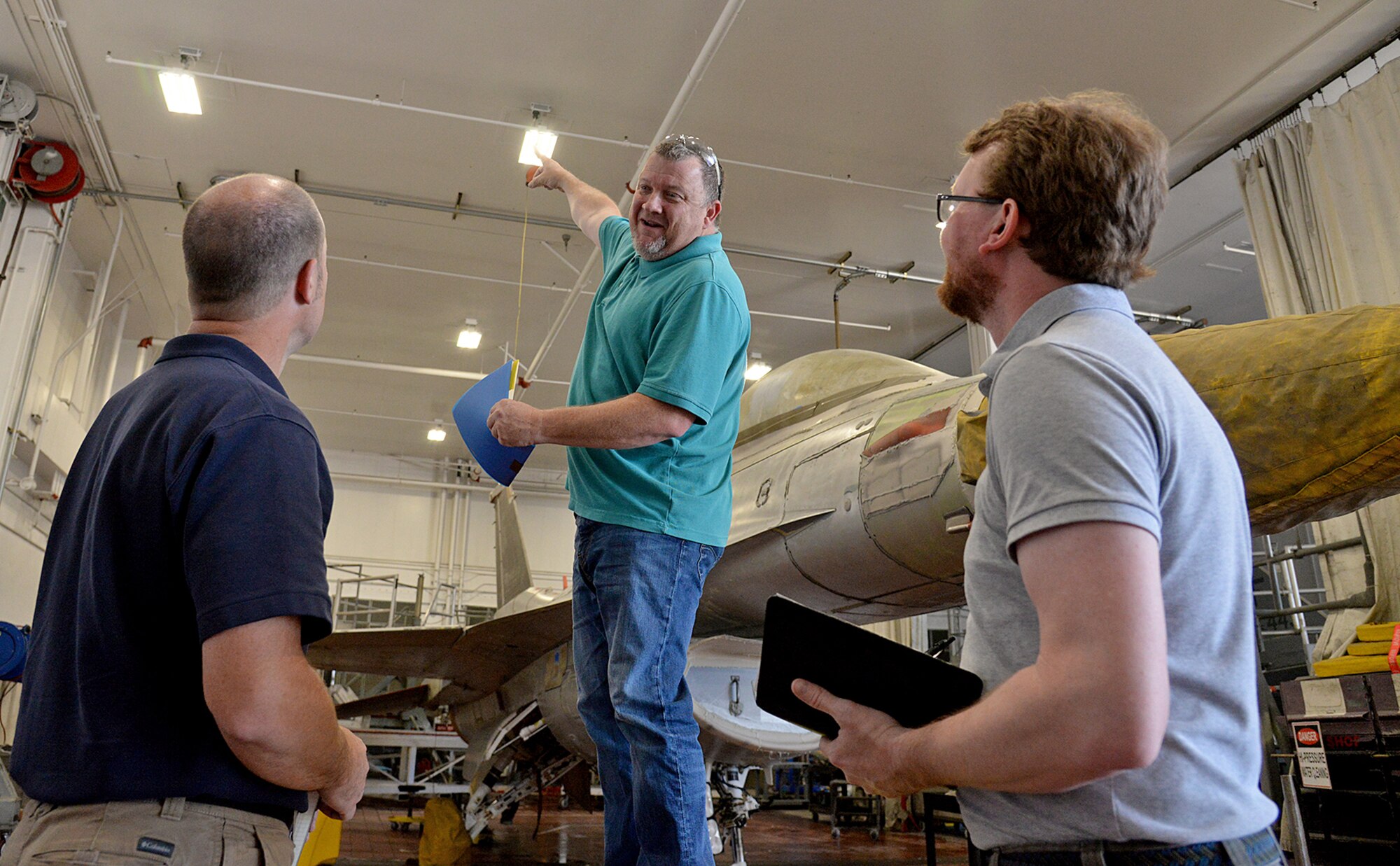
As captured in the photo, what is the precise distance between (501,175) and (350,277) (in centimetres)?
400

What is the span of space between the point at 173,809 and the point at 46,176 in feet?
39.4

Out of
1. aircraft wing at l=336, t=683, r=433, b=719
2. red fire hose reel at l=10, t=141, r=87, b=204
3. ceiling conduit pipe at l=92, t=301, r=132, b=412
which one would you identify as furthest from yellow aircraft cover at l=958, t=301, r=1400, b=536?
ceiling conduit pipe at l=92, t=301, r=132, b=412

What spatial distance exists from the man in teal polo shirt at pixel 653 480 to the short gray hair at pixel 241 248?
2.08 ft

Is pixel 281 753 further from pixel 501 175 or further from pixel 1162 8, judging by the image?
pixel 501 175

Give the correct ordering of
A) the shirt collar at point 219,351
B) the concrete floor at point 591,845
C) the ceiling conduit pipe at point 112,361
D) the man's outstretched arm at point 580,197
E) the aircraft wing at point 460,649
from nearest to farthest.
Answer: the shirt collar at point 219,351 → the man's outstretched arm at point 580,197 → the aircraft wing at point 460,649 → the concrete floor at point 591,845 → the ceiling conduit pipe at point 112,361

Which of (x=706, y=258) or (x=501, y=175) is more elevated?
(x=501, y=175)

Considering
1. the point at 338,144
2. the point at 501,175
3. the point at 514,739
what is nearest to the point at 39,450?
the point at 338,144

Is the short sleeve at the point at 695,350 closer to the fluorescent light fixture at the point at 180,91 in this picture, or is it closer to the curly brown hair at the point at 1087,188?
the curly brown hair at the point at 1087,188

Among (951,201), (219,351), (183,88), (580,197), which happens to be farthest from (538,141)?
(951,201)

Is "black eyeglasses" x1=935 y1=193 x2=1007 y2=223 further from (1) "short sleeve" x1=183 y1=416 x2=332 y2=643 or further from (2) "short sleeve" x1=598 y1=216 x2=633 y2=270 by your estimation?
(2) "short sleeve" x1=598 y1=216 x2=633 y2=270

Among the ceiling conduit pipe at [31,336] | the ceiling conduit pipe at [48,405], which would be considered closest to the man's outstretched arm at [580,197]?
the ceiling conduit pipe at [31,336]

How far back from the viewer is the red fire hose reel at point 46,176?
10461mm

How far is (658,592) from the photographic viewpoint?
85.6 inches

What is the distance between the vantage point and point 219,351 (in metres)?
1.59
